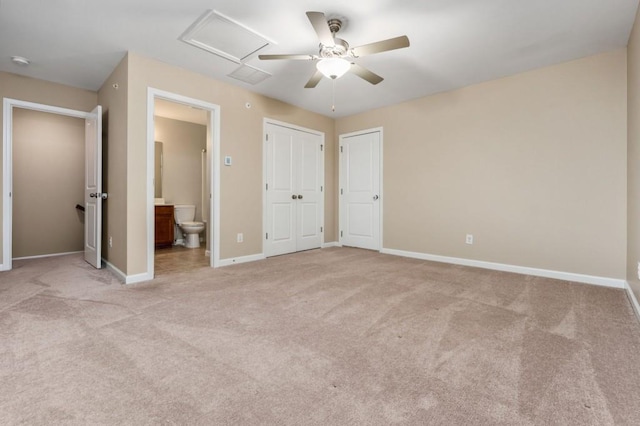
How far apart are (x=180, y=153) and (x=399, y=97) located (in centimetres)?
427

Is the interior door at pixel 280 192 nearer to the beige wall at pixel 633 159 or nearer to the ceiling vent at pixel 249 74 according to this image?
the ceiling vent at pixel 249 74

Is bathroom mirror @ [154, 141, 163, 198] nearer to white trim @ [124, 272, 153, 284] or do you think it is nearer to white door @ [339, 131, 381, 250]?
white trim @ [124, 272, 153, 284]

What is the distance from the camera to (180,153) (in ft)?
19.0

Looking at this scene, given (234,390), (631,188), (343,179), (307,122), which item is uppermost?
(307,122)

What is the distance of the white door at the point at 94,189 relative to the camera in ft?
11.8

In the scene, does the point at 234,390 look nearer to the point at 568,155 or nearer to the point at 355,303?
the point at 355,303

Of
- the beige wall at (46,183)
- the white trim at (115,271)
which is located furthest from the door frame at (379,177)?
the beige wall at (46,183)

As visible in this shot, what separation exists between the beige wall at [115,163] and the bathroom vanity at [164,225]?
1200 mm

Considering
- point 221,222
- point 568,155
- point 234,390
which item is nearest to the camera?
point 234,390

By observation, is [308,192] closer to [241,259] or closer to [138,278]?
[241,259]

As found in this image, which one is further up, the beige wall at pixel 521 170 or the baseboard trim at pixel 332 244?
the beige wall at pixel 521 170

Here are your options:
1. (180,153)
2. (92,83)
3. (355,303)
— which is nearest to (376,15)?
(355,303)

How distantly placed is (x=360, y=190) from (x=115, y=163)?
365 centimetres

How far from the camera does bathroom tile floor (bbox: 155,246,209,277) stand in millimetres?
3692
